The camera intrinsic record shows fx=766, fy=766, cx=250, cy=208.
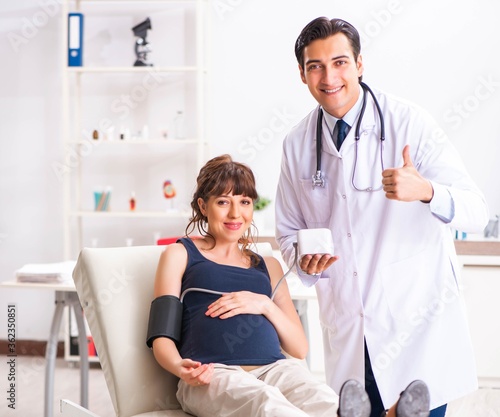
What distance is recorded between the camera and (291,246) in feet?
6.14

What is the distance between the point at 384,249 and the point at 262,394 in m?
0.44

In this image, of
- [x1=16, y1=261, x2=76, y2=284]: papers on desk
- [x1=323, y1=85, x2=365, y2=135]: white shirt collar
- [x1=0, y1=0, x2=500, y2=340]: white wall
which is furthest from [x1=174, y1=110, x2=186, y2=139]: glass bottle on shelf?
[x1=323, y1=85, x2=365, y2=135]: white shirt collar

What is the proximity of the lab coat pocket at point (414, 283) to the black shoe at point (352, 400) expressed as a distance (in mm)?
403

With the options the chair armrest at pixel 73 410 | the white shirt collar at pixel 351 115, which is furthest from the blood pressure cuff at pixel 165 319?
the white shirt collar at pixel 351 115

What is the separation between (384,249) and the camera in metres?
1.75

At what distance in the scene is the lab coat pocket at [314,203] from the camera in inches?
72.5

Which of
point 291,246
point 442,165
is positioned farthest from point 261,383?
point 442,165

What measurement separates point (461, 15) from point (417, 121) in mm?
2382

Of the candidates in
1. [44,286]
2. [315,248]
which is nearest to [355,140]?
[315,248]

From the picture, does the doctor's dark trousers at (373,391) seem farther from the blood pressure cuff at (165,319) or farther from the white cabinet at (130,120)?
the white cabinet at (130,120)

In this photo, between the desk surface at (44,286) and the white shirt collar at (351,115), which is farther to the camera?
the desk surface at (44,286)

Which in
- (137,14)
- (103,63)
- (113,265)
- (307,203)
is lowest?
(113,265)

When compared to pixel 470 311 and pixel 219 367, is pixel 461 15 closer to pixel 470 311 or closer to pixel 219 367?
pixel 470 311

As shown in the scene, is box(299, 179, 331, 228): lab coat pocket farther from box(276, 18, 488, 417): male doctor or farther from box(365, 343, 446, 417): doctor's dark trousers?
box(365, 343, 446, 417): doctor's dark trousers
